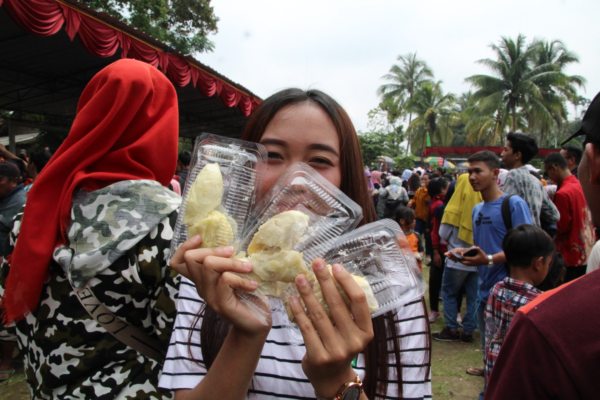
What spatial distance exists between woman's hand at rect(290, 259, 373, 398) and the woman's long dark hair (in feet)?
1.11

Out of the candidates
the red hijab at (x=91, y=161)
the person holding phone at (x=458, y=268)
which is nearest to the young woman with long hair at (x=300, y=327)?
the red hijab at (x=91, y=161)

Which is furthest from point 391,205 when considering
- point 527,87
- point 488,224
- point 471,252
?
point 527,87

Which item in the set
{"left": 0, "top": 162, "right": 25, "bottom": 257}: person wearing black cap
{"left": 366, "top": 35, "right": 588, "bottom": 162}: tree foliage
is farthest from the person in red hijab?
{"left": 366, "top": 35, "right": 588, "bottom": 162}: tree foliage

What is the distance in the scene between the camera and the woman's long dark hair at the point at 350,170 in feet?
3.95

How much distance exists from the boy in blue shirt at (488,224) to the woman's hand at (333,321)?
9.19 feet

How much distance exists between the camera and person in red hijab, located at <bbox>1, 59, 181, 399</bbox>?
1354 mm

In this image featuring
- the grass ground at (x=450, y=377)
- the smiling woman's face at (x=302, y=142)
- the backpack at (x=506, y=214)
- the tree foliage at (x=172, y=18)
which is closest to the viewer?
the smiling woman's face at (x=302, y=142)

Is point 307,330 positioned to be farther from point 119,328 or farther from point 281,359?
point 119,328

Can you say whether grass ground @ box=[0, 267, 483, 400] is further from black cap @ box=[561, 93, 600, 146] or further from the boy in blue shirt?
black cap @ box=[561, 93, 600, 146]

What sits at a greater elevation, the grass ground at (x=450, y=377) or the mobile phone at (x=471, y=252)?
the mobile phone at (x=471, y=252)

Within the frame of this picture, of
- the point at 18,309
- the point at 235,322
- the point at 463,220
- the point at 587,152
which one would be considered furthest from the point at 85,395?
the point at 463,220

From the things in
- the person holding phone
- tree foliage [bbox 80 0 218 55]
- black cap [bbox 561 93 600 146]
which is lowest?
the person holding phone

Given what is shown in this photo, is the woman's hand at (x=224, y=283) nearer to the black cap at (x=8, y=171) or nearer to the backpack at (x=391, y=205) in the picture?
the black cap at (x=8, y=171)

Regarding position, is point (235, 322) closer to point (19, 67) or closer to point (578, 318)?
point (578, 318)
